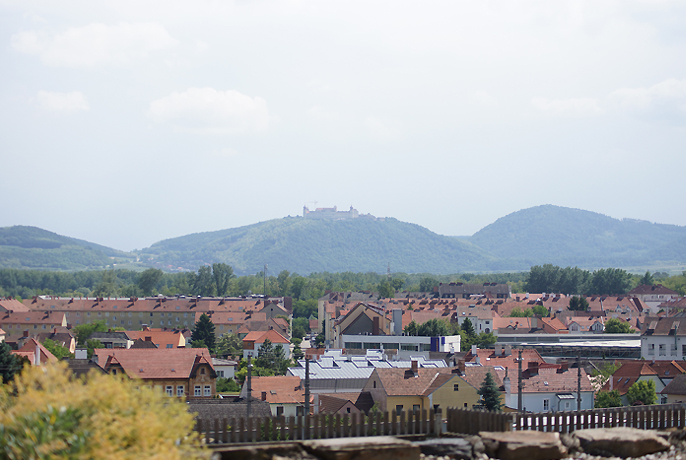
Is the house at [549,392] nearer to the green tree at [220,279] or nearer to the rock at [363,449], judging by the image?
the rock at [363,449]

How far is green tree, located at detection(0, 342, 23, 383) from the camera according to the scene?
3894 centimetres

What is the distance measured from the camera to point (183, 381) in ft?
181

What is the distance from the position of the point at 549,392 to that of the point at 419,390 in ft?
29.5

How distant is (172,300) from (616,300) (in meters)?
85.9

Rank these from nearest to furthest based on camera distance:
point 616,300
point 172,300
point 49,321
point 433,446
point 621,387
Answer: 1. point 433,446
2. point 621,387
3. point 49,321
4. point 172,300
5. point 616,300

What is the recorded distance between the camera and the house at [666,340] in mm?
71938

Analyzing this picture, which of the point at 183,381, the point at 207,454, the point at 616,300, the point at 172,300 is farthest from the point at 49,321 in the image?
the point at 207,454

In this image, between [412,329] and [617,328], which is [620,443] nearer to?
[412,329]

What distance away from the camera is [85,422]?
8805 mm

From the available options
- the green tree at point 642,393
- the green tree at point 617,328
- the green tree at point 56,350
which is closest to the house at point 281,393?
the green tree at point 642,393

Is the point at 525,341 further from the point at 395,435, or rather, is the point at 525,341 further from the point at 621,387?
the point at 395,435

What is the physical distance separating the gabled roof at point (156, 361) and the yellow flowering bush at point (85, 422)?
4701 centimetres

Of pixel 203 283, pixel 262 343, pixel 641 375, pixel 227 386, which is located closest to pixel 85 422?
pixel 641 375

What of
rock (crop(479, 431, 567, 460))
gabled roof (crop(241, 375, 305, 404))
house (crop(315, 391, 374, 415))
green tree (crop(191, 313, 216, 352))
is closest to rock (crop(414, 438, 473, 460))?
rock (crop(479, 431, 567, 460))
